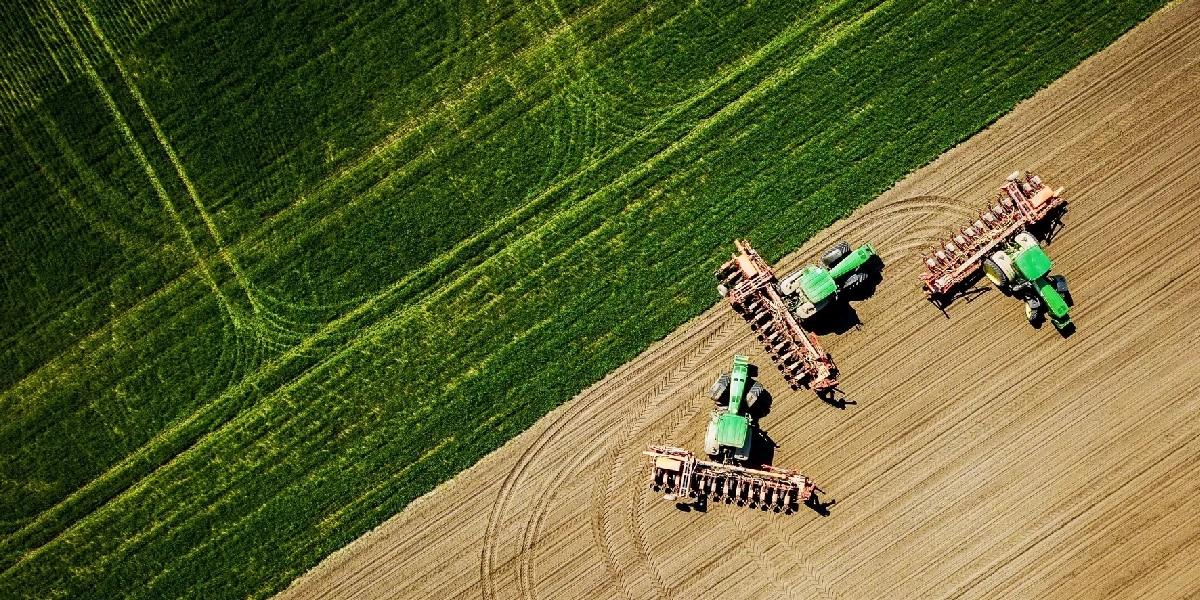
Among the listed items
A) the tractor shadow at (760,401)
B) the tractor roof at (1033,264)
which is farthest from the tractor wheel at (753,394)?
the tractor roof at (1033,264)

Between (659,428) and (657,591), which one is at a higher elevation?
(659,428)

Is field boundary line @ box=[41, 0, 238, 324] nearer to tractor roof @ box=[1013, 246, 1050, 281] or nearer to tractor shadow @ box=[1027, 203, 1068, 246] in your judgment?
tractor roof @ box=[1013, 246, 1050, 281]

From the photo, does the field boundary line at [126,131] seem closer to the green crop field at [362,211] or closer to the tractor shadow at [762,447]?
the green crop field at [362,211]

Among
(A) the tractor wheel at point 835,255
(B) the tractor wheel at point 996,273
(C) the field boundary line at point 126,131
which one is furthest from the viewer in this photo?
(C) the field boundary line at point 126,131

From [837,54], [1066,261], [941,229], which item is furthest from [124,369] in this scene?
[1066,261]

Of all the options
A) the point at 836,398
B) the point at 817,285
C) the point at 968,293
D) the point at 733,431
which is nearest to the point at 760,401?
the point at 733,431

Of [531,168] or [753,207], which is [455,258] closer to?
[531,168]

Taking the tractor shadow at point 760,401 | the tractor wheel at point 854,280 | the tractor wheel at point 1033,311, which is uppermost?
the tractor wheel at point 854,280

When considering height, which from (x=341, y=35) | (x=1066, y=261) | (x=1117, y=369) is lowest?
(x=1117, y=369)
